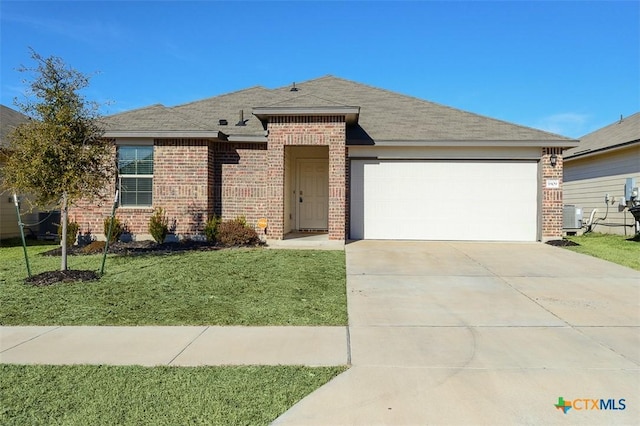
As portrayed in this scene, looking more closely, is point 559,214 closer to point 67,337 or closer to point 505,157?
point 505,157

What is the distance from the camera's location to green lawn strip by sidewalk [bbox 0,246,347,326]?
17.5 feet

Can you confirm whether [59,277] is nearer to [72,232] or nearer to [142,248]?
[142,248]

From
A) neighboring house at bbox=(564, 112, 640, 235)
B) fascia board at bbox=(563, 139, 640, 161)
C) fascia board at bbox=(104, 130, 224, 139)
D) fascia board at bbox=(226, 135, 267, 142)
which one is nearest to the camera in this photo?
fascia board at bbox=(104, 130, 224, 139)

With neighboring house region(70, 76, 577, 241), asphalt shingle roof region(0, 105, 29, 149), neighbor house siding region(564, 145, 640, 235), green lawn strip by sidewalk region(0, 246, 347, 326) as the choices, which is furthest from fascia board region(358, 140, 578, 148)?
asphalt shingle roof region(0, 105, 29, 149)

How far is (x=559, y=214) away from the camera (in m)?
12.4

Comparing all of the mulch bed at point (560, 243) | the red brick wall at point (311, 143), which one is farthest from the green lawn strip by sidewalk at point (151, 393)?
the mulch bed at point (560, 243)

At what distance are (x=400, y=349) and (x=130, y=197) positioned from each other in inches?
405

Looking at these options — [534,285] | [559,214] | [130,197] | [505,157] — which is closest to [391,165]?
[505,157]

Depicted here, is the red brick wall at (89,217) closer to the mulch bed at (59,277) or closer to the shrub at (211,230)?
the shrub at (211,230)

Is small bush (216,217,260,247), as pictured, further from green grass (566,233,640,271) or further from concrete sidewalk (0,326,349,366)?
green grass (566,233,640,271)

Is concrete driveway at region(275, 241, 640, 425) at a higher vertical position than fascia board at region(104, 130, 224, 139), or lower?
lower

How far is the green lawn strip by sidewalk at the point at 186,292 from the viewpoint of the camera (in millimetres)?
5336

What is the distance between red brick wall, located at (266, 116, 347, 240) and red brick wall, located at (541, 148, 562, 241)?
6.12m

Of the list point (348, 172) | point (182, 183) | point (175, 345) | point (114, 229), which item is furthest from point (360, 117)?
point (175, 345)
